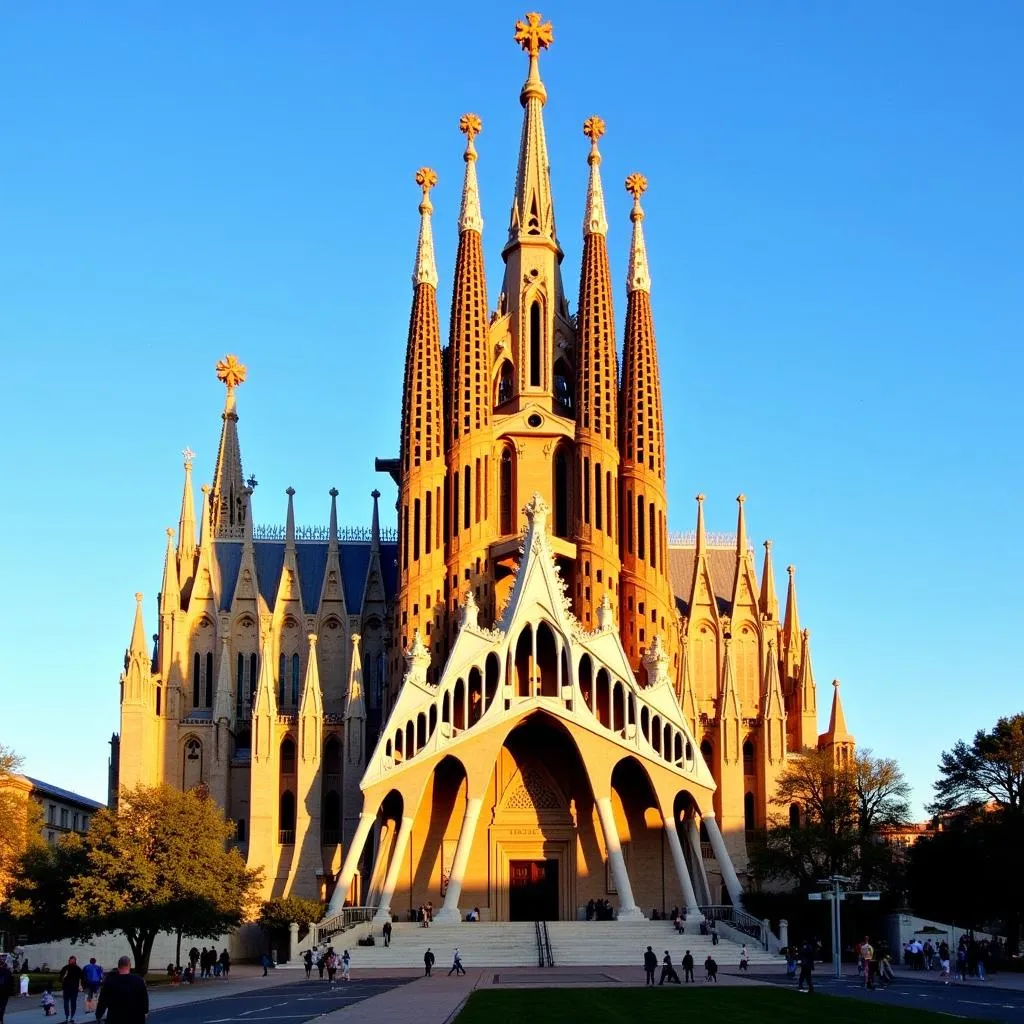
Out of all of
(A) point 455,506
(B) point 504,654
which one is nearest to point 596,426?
(A) point 455,506

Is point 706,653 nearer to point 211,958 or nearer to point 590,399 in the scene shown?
point 590,399

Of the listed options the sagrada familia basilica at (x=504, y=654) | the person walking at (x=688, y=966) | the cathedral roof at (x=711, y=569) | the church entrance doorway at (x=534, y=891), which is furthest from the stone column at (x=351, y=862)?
the cathedral roof at (x=711, y=569)

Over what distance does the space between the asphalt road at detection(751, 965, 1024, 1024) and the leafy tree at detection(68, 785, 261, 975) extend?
19.2 m

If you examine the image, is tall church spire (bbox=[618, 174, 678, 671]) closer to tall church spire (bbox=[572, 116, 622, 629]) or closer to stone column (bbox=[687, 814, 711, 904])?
tall church spire (bbox=[572, 116, 622, 629])

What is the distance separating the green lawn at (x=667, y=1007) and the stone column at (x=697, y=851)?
2742cm

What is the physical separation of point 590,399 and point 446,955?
28594 millimetres

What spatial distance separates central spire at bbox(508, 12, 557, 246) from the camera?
83438 mm

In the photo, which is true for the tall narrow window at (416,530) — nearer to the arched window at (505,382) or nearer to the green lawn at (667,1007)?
the arched window at (505,382)

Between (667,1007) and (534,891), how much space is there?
38719 mm

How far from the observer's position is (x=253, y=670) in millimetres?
84188

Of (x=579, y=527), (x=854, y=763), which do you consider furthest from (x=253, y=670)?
(x=854, y=763)

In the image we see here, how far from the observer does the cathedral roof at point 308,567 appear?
86438mm

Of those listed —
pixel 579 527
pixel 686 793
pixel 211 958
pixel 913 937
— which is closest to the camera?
pixel 211 958

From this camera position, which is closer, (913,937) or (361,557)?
(913,937)
